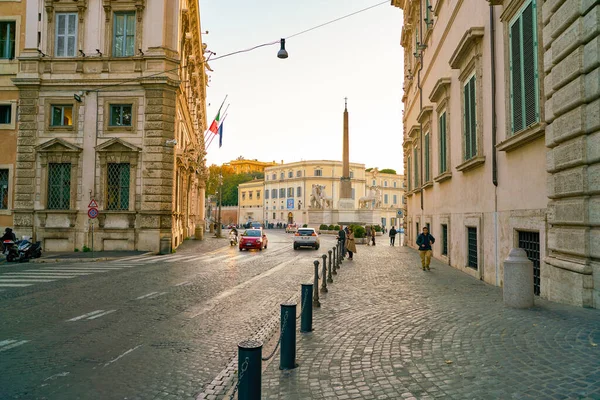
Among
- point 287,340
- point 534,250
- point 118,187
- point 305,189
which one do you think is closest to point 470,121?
point 534,250

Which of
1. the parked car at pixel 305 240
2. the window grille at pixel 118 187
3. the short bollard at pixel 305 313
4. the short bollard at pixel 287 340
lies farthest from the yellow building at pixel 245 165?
the short bollard at pixel 287 340

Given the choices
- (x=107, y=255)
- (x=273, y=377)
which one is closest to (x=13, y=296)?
(x=273, y=377)

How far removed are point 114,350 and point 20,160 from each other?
68.3 feet

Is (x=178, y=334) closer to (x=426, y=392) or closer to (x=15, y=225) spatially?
(x=426, y=392)

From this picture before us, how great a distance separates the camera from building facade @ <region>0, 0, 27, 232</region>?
2292 cm

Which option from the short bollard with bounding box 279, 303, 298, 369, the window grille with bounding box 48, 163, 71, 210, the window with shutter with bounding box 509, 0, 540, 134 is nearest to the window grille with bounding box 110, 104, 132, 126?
the window grille with bounding box 48, 163, 71, 210

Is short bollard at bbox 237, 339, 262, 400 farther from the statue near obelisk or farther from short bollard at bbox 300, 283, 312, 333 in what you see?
the statue near obelisk

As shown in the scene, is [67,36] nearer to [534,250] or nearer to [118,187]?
[118,187]

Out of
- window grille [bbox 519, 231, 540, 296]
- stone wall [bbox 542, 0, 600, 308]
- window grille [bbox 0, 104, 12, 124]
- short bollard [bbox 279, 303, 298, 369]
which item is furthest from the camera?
window grille [bbox 0, 104, 12, 124]

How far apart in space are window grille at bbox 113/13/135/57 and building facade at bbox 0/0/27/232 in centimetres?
506

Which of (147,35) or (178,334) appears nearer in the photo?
(178,334)

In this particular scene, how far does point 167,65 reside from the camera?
2270 cm

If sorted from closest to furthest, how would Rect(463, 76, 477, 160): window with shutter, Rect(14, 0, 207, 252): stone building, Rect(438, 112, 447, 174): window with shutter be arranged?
Rect(463, 76, 477, 160): window with shutter
Rect(438, 112, 447, 174): window with shutter
Rect(14, 0, 207, 252): stone building

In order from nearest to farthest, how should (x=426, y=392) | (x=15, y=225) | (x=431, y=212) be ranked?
(x=426, y=392), (x=431, y=212), (x=15, y=225)
